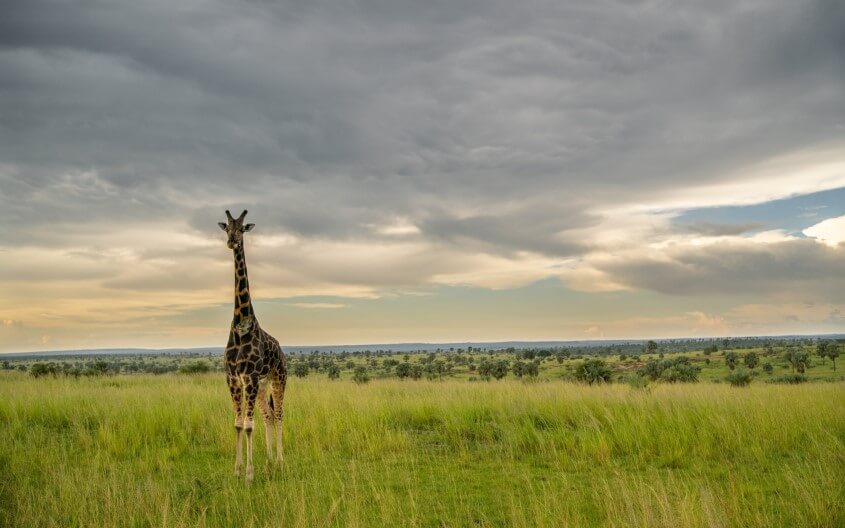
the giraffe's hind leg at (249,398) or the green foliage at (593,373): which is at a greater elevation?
the giraffe's hind leg at (249,398)

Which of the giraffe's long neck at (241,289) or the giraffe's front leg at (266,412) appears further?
the giraffe's front leg at (266,412)

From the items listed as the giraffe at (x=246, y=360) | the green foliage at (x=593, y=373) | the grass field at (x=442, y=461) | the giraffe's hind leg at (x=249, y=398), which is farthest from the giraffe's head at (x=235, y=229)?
the green foliage at (x=593, y=373)

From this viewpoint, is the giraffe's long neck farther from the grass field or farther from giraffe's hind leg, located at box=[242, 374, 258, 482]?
the grass field

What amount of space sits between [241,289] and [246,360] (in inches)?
59.5

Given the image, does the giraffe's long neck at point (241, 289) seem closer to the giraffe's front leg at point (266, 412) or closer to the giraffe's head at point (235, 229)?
the giraffe's head at point (235, 229)

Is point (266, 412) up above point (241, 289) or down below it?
below

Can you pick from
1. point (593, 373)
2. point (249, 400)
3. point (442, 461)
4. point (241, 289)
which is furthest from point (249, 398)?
A: point (593, 373)

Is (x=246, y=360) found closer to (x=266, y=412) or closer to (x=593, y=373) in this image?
(x=266, y=412)

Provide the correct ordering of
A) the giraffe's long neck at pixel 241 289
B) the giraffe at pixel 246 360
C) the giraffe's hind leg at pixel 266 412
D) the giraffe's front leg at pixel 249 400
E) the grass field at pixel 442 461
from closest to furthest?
1. the grass field at pixel 442 461
2. the giraffe's front leg at pixel 249 400
3. the giraffe at pixel 246 360
4. the giraffe's long neck at pixel 241 289
5. the giraffe's hind leg at pixel 266 412

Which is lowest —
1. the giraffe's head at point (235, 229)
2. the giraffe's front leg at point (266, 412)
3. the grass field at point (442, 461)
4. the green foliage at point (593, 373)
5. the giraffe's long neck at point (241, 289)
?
the green foliage at point (593, 373)

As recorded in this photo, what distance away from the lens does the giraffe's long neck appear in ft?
39.0

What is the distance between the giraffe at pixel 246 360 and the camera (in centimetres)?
1124

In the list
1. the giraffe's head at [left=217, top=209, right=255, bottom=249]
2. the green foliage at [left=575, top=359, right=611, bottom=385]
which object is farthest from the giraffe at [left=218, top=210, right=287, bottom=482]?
the green foliage at [left=575, top=359, right=611, bottom=385]

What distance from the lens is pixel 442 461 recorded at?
12.8 m
